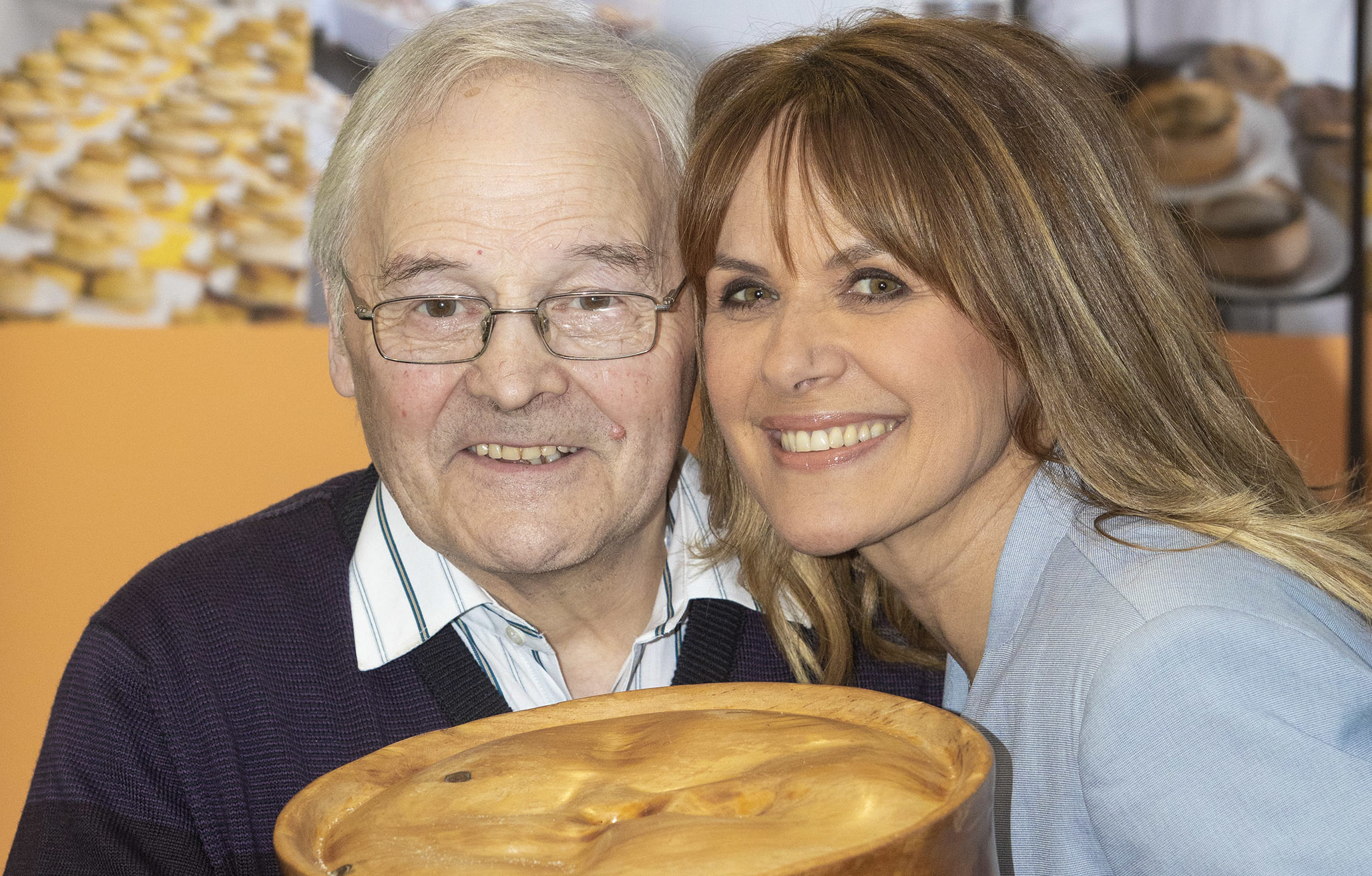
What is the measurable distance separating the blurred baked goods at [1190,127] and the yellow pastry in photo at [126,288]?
6.94 feet

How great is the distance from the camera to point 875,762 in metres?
0.71

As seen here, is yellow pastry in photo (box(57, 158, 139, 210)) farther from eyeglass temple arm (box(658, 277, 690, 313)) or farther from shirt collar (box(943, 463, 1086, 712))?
shirt collar (box(943, 463, 1086, 712))

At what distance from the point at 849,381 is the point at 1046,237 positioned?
23 cm

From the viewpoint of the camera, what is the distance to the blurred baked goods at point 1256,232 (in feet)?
9.59

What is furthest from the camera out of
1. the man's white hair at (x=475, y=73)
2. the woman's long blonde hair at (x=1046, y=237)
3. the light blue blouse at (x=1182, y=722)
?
the man's white hair at (x=475, y=73)

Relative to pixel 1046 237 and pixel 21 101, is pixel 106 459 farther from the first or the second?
pixel 1046 237

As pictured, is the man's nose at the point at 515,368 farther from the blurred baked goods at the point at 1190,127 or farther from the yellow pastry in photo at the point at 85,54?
the blurred baked goods at the point at 1190,127

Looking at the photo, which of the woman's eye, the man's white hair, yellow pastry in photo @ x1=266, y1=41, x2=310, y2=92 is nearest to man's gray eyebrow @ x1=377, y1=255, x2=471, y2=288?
the man's white hair

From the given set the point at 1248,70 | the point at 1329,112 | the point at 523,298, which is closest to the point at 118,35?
the point at 523,298

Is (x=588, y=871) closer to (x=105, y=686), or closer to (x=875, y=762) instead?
(x=875, y=762)

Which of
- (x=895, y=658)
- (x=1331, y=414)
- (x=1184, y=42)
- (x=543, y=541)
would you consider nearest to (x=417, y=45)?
(x=543, y=541)

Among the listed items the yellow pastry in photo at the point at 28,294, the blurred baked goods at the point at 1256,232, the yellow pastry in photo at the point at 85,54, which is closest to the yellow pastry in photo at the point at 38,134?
the yellow pastry in photo at the point at 85,54

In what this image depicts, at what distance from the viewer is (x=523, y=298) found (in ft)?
4.58

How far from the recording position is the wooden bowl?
63cm
